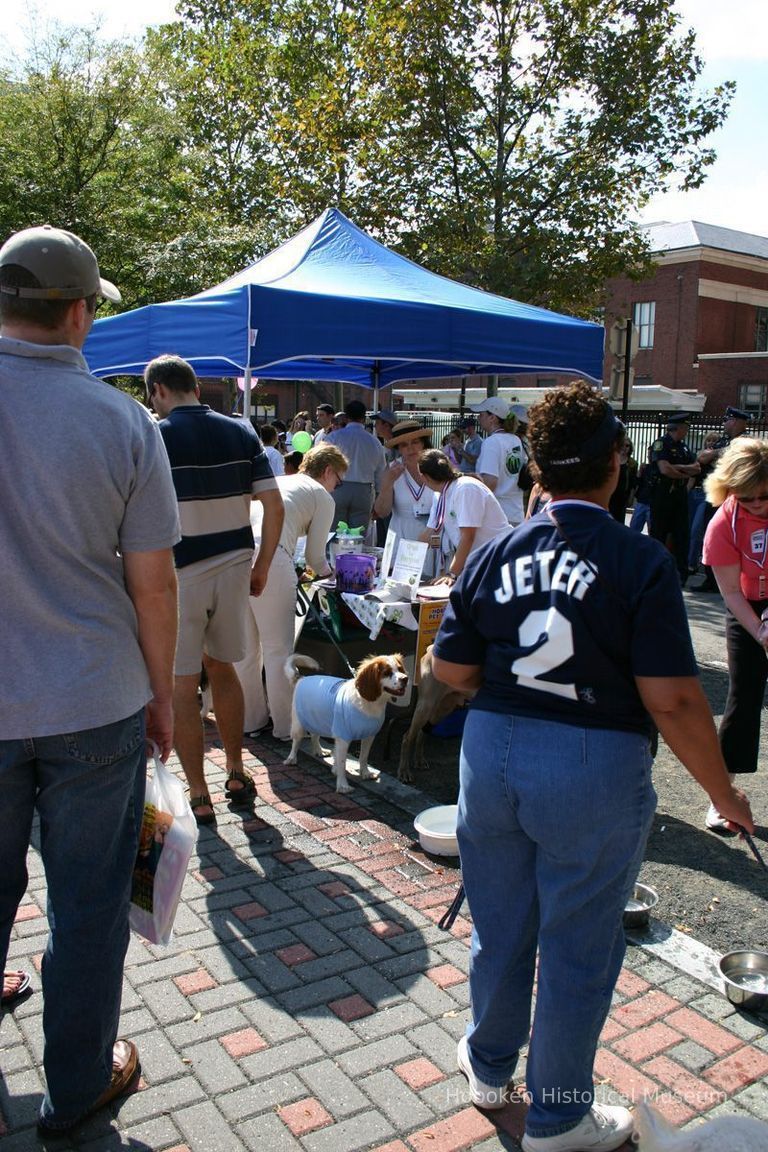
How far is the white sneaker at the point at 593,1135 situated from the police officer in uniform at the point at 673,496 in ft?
32.3

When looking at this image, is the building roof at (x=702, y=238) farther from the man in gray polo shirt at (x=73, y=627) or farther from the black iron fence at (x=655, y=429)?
the man in gray polo shirt at (x=73, y=627)

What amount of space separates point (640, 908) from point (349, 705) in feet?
5.90

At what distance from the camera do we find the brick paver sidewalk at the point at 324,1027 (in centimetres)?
246

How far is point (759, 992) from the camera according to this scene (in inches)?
119

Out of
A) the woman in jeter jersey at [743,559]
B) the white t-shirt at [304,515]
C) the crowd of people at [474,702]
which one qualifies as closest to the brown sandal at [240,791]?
the white t-shirt at [304,515]

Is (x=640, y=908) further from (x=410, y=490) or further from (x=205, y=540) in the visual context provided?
(x=410, y=490)

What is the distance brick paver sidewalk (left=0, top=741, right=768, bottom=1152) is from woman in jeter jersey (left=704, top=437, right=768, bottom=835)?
165 centimetres

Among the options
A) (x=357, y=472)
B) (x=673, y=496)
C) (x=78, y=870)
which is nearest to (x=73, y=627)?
(x=78, y=870)

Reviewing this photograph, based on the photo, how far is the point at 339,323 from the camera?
6.47 meters

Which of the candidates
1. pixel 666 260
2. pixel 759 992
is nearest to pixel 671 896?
pixel 759 992

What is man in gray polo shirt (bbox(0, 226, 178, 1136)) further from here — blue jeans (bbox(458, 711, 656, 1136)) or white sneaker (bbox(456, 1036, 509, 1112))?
white sneaker (bbox(456, 1036, 509, 1112))

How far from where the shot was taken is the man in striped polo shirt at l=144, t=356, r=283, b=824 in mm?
4152

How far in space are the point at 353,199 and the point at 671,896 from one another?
14.9m

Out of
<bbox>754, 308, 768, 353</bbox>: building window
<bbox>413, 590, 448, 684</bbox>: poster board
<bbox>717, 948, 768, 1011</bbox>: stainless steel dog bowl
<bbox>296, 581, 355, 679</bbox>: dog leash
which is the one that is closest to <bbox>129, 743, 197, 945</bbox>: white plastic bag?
<bbox>717, 948, 768, 1011</bbox>: stainless steel dog bowl
